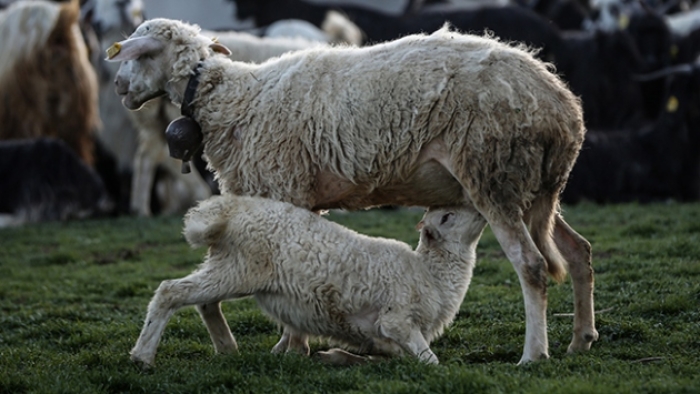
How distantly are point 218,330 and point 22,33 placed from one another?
29.8ft

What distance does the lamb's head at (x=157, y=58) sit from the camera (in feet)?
22.0

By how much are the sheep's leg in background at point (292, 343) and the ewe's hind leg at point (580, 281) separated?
1450mm

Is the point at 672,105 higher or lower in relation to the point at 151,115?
lower

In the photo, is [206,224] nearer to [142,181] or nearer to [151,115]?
[151,115]

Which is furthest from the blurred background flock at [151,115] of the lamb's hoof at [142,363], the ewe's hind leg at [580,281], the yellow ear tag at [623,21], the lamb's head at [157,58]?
the lamb's hoof at [142,363]

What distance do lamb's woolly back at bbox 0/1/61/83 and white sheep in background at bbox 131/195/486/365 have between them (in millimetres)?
8892

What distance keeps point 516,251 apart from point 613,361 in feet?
2.42

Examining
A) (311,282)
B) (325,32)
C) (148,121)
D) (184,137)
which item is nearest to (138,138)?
(148,121)

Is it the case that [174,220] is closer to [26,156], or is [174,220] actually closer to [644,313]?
[26,156]

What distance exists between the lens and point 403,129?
242 inches

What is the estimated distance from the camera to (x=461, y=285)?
6.20 metres

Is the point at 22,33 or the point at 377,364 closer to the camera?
the point at 377,364

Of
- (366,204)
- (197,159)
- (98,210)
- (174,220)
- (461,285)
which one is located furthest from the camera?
(197,159)

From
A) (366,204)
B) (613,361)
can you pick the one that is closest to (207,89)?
(366,204)
